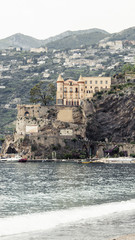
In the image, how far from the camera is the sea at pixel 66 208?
41634mm

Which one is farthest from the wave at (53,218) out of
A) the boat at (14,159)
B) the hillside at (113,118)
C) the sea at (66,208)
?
the hillside at (113,118)

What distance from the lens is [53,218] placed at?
47.2 metres

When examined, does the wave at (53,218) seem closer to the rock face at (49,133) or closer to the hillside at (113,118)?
the rock face at (49,133)

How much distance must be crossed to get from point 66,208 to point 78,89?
98293 mm

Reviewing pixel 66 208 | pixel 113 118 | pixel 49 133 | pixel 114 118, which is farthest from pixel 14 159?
pixel 66 208

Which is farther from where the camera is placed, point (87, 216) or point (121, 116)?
point (121, 116)

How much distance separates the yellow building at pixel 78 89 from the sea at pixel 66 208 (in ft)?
207

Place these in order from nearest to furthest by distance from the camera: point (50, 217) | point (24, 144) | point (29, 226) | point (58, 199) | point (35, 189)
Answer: point (29, 226) → point (50, 217) → point (58, 199) → point (35, 189) → point (24, 144)

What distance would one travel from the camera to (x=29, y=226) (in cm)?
4378

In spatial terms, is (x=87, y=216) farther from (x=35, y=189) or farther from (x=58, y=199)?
(x=35, y=189)

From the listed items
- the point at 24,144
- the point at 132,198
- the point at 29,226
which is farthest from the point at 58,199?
the point at 24,144

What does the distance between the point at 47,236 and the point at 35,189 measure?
3114cm

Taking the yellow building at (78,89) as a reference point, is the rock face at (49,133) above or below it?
below

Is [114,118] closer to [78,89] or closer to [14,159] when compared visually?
[78,89]
